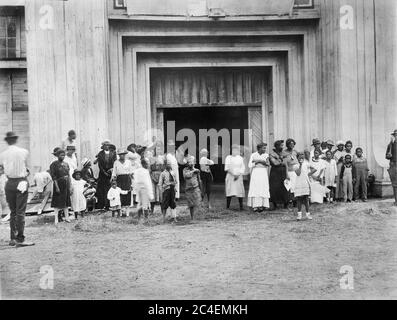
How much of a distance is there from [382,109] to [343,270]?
281 inches

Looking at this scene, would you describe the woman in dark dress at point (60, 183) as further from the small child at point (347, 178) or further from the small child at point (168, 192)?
the small child at point (347, 178)

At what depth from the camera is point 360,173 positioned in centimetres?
1085

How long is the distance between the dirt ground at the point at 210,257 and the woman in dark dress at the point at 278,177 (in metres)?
0.89

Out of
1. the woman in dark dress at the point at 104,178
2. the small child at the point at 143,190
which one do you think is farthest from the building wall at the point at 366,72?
the woman in dark dress at the point at 104,178

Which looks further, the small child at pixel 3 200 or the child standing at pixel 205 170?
the child standing at pixel 205 170

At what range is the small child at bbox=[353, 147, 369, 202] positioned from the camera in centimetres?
1080

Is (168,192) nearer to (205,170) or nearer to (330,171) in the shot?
(205,170)

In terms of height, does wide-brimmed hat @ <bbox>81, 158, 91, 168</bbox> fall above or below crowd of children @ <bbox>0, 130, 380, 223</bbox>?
above

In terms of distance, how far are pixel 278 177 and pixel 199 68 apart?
14.0 ft

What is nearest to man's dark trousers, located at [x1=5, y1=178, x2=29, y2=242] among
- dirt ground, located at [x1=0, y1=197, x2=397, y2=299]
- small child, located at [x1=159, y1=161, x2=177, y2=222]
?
dirt ground, located at [x1=0, y1=197, x2=397, y2=299]

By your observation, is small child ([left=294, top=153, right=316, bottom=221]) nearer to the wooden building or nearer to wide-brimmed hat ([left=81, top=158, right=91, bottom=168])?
the wooden building

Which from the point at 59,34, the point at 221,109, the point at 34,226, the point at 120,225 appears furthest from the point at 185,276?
the point at 221,109

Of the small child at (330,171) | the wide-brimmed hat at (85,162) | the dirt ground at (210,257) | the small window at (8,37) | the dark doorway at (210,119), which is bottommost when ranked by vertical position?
the dirt ground at (210,257)

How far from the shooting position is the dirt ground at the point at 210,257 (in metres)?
4.89
